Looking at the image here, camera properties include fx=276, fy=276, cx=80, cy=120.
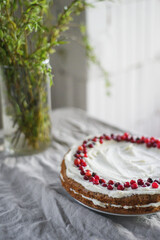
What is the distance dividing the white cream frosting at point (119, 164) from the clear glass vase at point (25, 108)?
19cm

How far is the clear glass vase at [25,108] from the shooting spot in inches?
37.2

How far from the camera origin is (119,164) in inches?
32.7

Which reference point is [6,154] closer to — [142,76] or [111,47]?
[111,47]

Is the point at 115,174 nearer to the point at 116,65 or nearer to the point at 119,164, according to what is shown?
the point at 119,164

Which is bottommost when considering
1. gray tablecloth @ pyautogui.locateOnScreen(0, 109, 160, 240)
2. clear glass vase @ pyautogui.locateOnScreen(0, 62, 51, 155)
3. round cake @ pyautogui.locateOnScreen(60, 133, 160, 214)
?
gray tablecloth @ pyautogui.locateOnScreen(0, 109, 160, 240)

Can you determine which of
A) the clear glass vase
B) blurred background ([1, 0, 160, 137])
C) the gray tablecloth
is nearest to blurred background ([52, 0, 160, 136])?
blurred background ([1, 0, 160, 137])

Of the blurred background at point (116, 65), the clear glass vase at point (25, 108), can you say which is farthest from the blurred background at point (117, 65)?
the clear glass vase at point (25, 108)

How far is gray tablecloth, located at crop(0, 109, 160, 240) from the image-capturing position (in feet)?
2.19

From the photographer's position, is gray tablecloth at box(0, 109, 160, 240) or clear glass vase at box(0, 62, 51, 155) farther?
clear glass vase at box(0, 62, 51, 155)

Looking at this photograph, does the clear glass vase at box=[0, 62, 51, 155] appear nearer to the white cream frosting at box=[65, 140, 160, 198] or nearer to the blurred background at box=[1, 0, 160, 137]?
the white cream frosting at box=[65, 140, 160, 198]

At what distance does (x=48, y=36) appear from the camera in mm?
1021

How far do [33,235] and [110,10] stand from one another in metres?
1.63

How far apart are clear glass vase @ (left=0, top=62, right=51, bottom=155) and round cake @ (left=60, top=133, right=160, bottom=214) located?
7.3 inches

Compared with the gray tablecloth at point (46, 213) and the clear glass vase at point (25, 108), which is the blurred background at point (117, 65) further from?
the gray tablecloth at point (46, 213)
